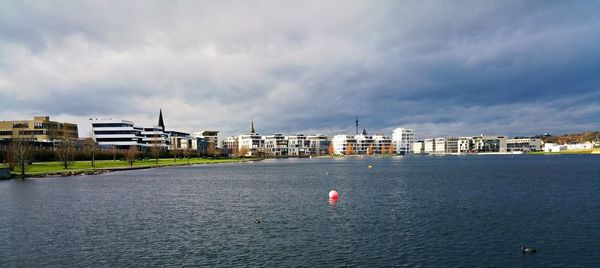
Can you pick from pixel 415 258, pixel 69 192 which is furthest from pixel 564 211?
pixel 69 192

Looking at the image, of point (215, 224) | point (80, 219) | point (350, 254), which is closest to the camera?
point (350, 254)

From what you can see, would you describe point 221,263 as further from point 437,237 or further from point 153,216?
point 153,216

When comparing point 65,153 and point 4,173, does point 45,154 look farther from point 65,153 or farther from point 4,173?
point 4,173

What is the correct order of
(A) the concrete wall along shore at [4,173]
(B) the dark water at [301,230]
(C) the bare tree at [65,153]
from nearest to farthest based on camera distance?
1. (B) the dark water at [301,230]
2. (A) the concrete wall along shore at [4,173]
3. (C) the bare tree at [65,153]

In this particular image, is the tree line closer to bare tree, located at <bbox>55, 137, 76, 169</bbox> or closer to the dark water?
bare tree, located at <bbox>55, 137, 76, 169</bbox>

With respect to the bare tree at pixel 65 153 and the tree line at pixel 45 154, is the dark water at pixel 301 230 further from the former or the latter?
the bare tree at pixel 65 153

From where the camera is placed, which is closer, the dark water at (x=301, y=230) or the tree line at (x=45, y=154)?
the dark water at (x=301, y=230)

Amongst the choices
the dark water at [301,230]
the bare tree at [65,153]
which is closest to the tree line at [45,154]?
the bare tree at [65,153]

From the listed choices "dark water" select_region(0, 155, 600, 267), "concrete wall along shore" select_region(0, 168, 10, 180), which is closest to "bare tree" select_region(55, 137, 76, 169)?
"concrete wall along shore" select_region(0, 168, 10, 180)

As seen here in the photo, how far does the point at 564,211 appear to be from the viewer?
147 feet

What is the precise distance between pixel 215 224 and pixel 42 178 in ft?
235

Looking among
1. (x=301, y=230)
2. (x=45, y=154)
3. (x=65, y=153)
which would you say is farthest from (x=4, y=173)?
(x=301, y=230)

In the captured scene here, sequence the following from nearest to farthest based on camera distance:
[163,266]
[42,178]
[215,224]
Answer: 1. [163,266]
2. [215,224]
3. [42,178]

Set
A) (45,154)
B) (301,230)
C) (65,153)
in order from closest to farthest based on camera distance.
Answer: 1. (301,230)
2. (65,153)
3. (45,154)
